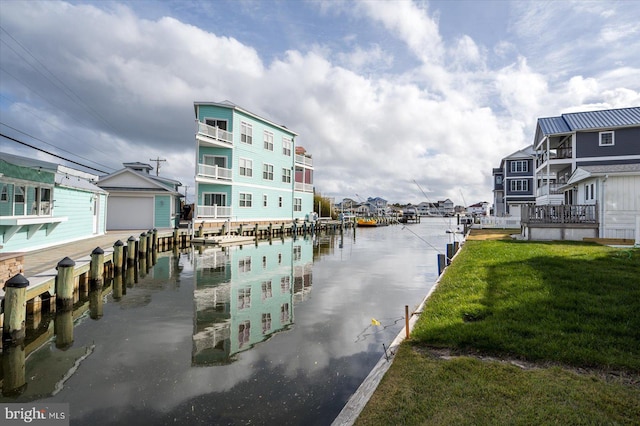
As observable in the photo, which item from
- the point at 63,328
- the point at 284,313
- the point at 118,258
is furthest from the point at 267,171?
the point at 63,328

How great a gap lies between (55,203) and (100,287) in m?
7.92

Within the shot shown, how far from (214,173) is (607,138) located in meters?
31.6

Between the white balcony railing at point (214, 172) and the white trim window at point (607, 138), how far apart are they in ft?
99.0

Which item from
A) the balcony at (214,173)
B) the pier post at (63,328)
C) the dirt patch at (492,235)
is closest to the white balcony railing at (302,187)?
the balcony at (214,173)

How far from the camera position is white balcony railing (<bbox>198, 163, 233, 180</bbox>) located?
30547 mm

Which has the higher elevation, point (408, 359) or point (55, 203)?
point (55, 203)

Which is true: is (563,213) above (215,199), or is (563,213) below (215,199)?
below

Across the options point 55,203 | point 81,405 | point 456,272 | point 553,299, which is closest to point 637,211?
point 456,272

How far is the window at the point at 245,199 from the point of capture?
34.5 metres

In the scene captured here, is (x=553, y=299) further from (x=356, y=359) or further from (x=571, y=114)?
(x=571, y=114)

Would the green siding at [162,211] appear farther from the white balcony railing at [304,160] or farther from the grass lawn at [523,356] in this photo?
the grass lawn at [523,356]

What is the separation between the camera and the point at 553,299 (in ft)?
25.5

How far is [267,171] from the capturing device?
38406 mm

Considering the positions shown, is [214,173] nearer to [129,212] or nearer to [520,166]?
[129,212]
